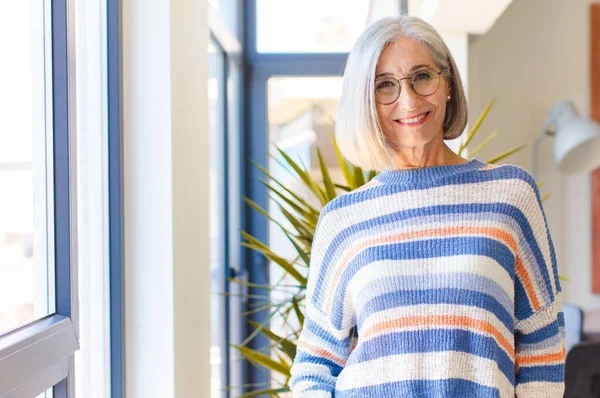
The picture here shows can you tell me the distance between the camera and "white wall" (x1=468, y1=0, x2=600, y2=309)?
3748mm

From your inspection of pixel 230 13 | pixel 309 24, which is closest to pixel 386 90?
pixel 230 13

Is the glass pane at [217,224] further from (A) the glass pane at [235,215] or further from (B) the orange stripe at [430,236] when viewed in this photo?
(B) the orange stripe at [430,236]

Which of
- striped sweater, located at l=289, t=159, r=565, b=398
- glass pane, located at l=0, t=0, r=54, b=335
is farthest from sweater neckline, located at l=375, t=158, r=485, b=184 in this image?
glass pane, located at l=0, t=0, r=54, b=335

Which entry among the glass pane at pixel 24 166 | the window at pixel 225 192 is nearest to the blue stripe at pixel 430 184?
the glass pane at pixel 24 166

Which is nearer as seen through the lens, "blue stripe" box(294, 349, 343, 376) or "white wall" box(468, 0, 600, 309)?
"blue stripe" box(294, 349, 343, 376)

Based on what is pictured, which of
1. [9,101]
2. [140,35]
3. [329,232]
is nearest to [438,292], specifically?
[329,232]

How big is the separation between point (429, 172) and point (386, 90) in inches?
7.1

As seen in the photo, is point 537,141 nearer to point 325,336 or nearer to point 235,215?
point 235,215

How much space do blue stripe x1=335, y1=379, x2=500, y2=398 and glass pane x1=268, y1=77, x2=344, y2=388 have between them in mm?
2444

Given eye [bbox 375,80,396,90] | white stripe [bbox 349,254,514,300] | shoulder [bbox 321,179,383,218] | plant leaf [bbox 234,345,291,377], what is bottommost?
plant leaf [bbox 234,345,291,377]

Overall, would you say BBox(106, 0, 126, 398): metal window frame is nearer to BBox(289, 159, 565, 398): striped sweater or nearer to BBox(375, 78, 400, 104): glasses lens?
BBox(289, 159, 565, 398): striped sweater

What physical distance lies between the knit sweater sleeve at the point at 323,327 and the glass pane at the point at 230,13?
2147mm

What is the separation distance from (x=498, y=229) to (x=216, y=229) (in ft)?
7.22

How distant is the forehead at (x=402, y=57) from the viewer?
1.28m
